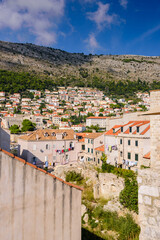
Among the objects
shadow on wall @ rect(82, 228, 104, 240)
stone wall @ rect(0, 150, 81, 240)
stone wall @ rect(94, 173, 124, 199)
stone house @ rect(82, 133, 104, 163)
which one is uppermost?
stone wall @ rect(0, 150, 81, 240)

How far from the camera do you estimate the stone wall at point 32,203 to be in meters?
3.83

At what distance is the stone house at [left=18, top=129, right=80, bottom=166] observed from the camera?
33.3 m

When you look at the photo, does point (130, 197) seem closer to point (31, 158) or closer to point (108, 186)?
point (108, 186)

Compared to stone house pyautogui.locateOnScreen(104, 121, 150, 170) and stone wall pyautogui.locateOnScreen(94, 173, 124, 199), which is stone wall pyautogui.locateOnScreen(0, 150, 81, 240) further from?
stone house pyautogui.locateOnScreen(104, 121, 150, 170)

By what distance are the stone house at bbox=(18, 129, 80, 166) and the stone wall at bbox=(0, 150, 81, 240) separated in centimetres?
2979

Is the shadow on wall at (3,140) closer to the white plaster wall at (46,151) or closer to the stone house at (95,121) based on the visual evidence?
the white plaster wall at (46,151)

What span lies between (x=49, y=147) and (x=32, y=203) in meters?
31.2

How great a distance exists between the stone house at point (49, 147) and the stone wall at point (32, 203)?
2979 centimetres

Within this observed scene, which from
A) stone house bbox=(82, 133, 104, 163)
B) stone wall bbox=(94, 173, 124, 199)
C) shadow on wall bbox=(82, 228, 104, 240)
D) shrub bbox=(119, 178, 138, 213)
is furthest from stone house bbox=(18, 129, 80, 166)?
shadow on wall bbox=(82, 228, 104, 240)

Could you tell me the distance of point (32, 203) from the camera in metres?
4.12

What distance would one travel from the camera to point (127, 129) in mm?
25719

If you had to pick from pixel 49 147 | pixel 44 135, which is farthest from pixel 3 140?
pixel 44 135

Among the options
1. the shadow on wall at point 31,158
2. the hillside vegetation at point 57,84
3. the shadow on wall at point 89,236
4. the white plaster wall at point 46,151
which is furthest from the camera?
the hillside vegetation at point 57,84

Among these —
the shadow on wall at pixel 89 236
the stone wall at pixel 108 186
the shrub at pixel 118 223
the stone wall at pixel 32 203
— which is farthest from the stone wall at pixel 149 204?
the stone wall at pixel 108 186
